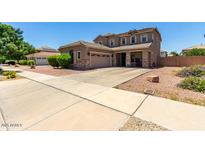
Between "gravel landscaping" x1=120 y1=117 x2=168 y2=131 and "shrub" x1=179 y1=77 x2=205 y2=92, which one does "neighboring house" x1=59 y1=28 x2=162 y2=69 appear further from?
"gravel landscaping" x1=120 y1=117 x2=168 y2=131

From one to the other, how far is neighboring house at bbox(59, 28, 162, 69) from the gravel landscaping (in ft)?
48.4

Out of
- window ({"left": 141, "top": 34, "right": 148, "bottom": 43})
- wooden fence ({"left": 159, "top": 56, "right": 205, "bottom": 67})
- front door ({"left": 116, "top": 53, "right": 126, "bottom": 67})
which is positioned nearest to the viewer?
wooden fence ({"left": 159, "top": 56, "right": 205, "bottom": 67})

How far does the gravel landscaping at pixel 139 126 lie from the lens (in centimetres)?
313

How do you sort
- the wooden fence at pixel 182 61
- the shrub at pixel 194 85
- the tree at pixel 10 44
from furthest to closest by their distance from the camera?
the wooden fence at pixel 182 61 → the tree at pixel 10 44 → the shrub at pixel 194 85

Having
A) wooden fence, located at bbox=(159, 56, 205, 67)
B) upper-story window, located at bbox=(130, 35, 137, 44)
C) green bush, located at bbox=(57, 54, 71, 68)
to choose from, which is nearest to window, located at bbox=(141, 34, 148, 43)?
upper-story window, located at bbox=(130, 35, 137, 44)

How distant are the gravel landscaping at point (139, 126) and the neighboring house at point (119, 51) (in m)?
14.7

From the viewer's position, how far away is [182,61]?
73.8 feet

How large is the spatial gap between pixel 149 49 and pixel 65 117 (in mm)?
18126

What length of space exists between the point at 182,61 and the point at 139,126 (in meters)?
23.3

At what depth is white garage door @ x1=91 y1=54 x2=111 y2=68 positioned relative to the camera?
1888 cm

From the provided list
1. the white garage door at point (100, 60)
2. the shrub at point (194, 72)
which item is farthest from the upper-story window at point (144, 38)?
the shrub at point (194, 72)

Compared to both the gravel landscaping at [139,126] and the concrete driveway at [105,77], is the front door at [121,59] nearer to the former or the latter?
the concrete driveway at [105,77]

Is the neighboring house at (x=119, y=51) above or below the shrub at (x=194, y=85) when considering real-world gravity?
above
